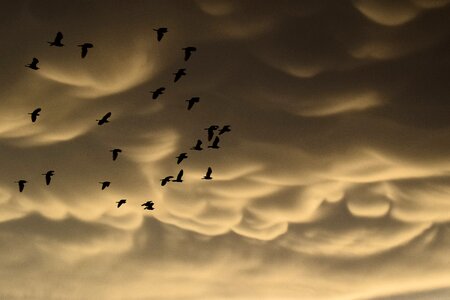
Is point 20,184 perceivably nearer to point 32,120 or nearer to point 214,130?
point 32,120

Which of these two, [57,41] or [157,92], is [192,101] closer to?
[157,92]

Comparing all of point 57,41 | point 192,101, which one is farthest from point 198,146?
point 57,41

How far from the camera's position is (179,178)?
3744cm

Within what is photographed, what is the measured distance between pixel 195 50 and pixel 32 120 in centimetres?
727

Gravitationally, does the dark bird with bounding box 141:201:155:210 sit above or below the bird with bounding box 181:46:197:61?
below

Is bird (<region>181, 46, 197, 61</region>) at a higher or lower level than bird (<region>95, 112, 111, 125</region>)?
higher

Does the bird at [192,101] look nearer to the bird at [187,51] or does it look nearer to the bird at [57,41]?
the bird at [187,51]

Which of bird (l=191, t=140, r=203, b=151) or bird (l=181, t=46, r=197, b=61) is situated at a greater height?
bird (l=181, t=46, r=197, b=61)

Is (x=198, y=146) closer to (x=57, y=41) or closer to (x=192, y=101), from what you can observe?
(x=192, y=101)

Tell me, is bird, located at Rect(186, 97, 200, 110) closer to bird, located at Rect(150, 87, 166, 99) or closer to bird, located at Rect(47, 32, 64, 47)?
bird, located at Rect(150, 87, 166, 99)

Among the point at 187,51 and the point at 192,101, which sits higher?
the point at 187,51

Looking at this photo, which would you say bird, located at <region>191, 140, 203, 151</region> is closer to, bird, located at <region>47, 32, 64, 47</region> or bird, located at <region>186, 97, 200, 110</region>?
bird, located at <region>186, 97, 200, 110</region>

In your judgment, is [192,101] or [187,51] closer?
[187,51]

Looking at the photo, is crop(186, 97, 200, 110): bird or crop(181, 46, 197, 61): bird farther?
crop(186, 97, 200, 110): bird
